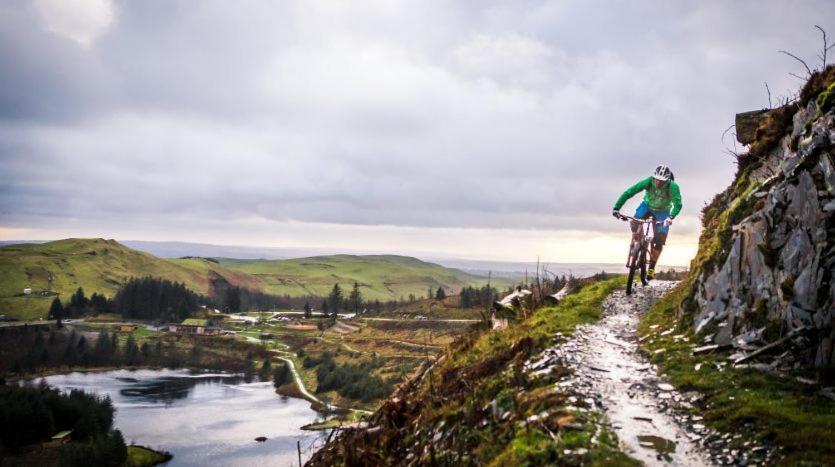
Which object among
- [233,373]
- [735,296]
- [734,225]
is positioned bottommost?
[233,373]

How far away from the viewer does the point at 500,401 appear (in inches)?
393

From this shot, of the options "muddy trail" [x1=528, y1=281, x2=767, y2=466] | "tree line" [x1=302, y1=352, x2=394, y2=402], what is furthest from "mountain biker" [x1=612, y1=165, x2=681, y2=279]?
"tree line" [x1=302, y1=352, x2=394, y2=402]

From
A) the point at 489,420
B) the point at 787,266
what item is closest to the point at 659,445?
the point at 489,420

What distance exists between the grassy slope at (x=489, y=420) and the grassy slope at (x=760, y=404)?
2.07 m

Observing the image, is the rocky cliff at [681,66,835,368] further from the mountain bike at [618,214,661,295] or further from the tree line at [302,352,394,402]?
the tree line at [302,352,394,402]

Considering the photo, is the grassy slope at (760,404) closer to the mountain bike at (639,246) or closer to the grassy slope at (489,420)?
the grassy slope at (489,420)

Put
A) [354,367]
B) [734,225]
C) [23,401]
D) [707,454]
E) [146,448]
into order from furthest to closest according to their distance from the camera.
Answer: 1. [354,367]
2. [23,401]
3. [146,448]
4. [734,225]
5. [707,454]

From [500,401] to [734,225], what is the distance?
882 centimetres

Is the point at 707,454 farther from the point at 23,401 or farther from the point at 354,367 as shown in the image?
the point at 354,367

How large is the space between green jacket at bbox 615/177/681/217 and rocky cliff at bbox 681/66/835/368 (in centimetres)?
392

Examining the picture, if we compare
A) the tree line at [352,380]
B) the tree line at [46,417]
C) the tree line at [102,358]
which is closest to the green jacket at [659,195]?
the tree line at [352,380]

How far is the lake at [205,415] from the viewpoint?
88.7m

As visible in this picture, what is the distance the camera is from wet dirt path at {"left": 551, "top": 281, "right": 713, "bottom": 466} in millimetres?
7625

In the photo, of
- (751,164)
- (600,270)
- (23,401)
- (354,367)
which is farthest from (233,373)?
(751,164)
